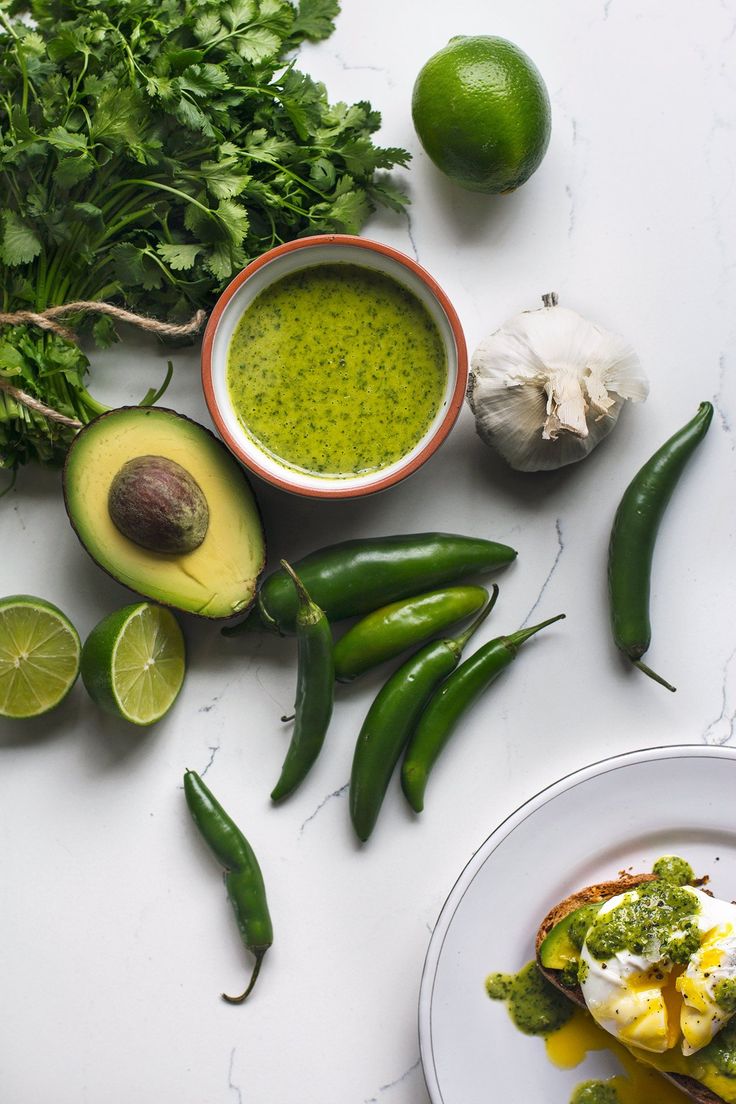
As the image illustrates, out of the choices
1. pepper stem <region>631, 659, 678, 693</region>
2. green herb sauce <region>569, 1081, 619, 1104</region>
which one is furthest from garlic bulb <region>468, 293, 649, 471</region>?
green herb sauce <region>569, 1081, 619, 1104</region>

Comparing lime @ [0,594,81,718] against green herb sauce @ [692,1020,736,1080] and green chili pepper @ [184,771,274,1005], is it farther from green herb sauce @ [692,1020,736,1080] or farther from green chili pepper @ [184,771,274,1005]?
green herb sauce @ [692,1020,736,1080]

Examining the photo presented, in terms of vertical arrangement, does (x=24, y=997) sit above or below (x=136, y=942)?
below

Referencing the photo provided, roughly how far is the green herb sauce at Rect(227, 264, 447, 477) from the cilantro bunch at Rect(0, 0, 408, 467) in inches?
5.1

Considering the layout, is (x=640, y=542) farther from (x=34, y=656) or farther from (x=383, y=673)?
(x=34, y=656)

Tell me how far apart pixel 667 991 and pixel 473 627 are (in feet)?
2.63

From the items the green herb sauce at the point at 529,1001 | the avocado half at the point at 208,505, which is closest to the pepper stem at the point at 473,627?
the avocado half at the point at 208,505

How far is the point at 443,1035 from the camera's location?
6.47 feet

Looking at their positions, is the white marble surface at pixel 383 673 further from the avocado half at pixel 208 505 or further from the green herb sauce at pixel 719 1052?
the green herb sauce at pixel 719 1052

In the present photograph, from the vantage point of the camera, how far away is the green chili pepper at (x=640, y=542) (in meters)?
2.04

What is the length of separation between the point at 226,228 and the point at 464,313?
563 millimetres

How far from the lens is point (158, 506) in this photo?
6.07 feet

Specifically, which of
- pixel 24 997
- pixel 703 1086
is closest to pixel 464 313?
pixel 703 1086

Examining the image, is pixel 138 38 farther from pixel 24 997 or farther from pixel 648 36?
pixel 24 997

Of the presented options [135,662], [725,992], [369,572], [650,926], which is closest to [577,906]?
[650,926]
